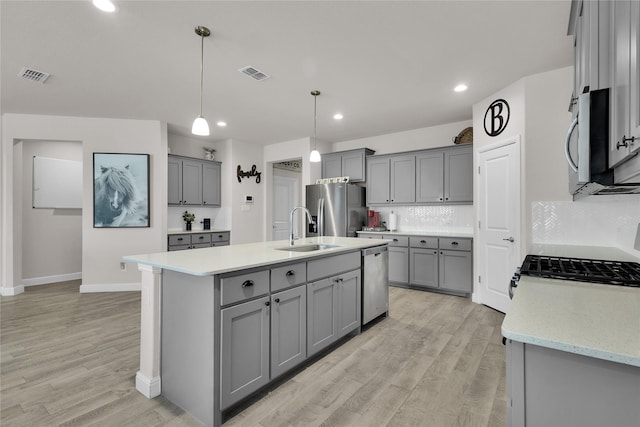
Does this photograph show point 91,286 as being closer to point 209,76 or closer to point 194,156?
point 194,156

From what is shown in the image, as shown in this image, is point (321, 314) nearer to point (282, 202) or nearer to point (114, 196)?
point (114, 196)

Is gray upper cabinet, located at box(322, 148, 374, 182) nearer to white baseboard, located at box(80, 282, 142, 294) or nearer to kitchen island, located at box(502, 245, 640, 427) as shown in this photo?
white baseboard, located at box(80, 282, 142, 294)

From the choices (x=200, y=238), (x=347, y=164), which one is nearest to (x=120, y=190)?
(x=200, y=238)

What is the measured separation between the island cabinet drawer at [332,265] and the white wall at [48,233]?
5.07 m

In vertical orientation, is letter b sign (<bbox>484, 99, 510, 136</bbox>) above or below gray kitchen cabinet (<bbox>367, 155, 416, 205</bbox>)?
above

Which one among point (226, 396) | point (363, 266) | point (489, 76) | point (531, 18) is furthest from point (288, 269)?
point (489, 76)

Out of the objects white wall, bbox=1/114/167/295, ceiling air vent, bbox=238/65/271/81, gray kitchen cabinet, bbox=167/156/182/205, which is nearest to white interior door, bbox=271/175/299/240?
gray kitchen cabinet, bbox=167/156/182/205

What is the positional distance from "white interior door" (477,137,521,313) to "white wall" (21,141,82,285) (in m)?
6.30

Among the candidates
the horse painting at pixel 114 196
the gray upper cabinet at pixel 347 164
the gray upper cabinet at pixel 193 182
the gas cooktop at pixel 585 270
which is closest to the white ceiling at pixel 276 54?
the horse painting at pixel 114 196

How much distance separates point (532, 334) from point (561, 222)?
108 inches

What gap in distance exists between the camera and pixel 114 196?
15.1 feet

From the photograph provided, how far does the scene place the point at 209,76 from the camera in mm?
3207

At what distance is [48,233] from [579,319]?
6.99 meters

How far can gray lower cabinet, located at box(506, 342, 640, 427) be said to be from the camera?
72 cm
